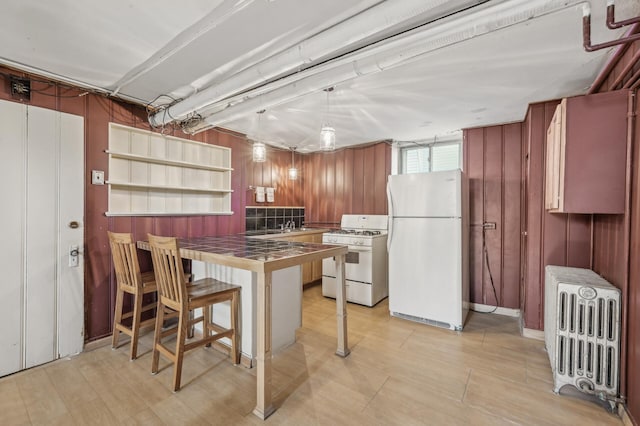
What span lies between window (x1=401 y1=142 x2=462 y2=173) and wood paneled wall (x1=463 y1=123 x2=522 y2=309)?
47cm

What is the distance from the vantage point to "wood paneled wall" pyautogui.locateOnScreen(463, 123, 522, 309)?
335 cm

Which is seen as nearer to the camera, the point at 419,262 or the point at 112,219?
Result: the point at 112,219

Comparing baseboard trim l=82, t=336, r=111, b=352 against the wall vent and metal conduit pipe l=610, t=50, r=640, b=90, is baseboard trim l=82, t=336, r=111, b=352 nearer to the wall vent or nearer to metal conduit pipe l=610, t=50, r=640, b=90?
the wall vent

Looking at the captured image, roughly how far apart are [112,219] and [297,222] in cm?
290

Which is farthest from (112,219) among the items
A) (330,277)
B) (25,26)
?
(330,277)

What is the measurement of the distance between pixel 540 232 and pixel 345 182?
2.73 metres

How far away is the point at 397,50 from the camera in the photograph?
5.51ft

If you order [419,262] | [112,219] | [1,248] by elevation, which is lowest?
[419,262]

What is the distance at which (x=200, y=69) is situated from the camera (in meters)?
2.17

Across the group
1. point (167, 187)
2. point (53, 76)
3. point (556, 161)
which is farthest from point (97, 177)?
point (556, 161)

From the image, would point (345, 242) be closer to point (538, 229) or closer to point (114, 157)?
point (538, 229)

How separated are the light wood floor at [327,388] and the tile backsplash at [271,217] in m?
1.96

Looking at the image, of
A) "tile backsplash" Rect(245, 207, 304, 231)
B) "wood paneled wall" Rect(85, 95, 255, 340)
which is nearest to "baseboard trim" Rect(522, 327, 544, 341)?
"tile backsplash" Rect(245, 207, 304, 231)

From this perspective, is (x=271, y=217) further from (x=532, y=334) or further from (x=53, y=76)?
(x=532, y=334)
